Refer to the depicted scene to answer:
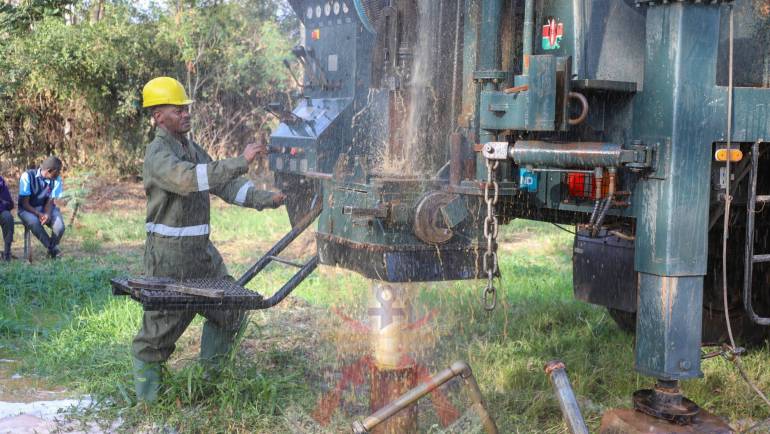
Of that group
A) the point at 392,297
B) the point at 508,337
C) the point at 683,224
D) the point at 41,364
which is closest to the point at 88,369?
the point at 41,364

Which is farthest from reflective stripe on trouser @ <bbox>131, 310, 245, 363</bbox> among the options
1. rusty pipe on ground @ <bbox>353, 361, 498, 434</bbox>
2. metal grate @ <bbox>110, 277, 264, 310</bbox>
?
rusty pipe on ground @ <bbox>353, 361, 498, 434</bbox>

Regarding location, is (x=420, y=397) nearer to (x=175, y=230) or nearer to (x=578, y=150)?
(x=578, y=150)

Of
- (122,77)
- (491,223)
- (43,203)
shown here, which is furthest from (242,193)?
(122,77)

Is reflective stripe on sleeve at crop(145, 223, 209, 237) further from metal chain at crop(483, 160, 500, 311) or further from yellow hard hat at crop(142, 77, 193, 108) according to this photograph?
metal chain at crop(483, 160, 500, 311)

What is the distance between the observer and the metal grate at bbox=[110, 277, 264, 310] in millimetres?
3938

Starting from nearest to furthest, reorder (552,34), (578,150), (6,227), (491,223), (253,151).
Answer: (578,150), (491,223), (552,34), (253,151), (6,227)

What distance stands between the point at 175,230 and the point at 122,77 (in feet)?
37.4

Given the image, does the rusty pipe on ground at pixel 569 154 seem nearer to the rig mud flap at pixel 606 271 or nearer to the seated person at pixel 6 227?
the rig mud flap at pixel 606 271

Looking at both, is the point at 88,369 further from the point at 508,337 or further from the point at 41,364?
the point at 508,337

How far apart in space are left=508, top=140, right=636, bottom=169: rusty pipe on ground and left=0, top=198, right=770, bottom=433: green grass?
1.44 metres

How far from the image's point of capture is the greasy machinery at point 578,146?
326 cm

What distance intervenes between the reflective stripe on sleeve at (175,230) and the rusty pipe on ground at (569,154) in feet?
6.18

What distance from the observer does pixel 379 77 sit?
4621 mm

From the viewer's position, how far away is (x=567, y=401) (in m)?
3.26
